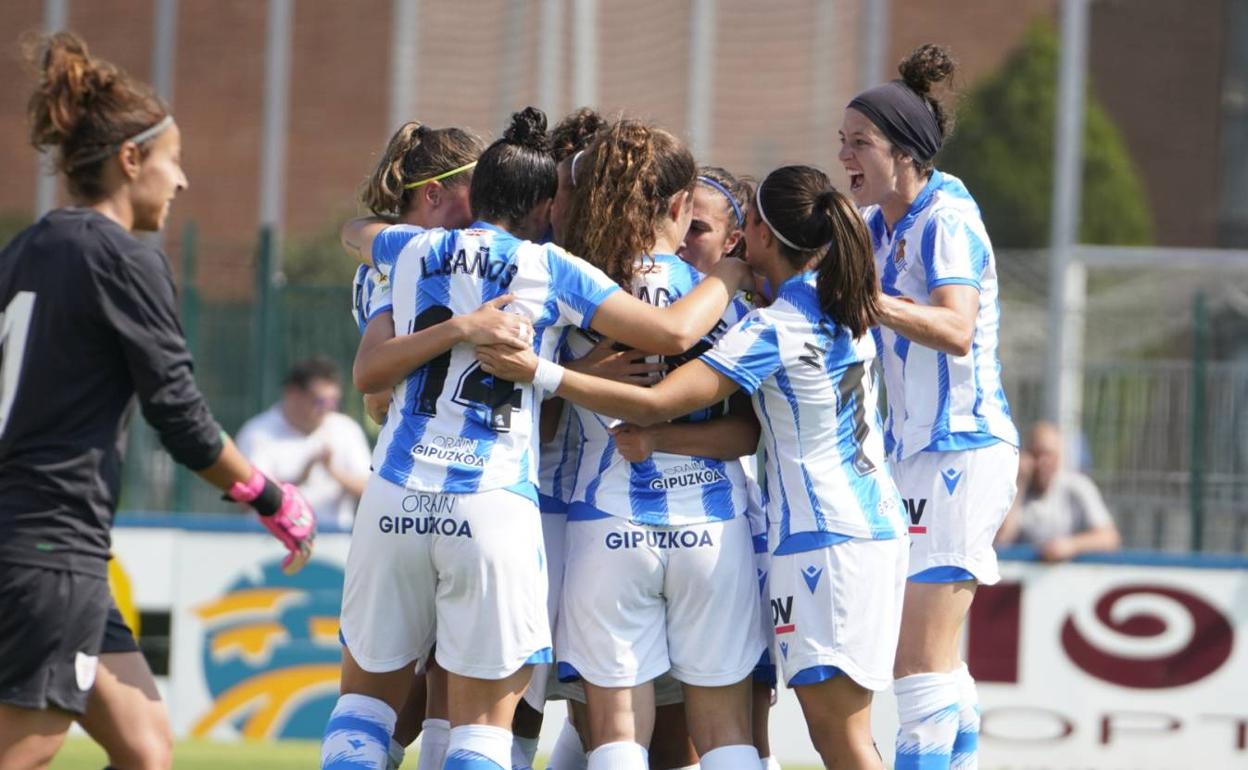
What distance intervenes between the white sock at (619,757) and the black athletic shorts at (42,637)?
1.34m

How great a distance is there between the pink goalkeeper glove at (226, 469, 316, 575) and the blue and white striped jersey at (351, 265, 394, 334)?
60cm

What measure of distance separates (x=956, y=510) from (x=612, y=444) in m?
1.08

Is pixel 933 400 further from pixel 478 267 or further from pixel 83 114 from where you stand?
pixel 83 114

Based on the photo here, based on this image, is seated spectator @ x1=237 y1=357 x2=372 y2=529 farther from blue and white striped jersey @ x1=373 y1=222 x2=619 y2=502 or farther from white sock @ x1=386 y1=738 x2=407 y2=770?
blue and white striped jersey @ x1=373 y1=222 x2=619 y2=502

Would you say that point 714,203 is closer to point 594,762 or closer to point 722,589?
point 722,589

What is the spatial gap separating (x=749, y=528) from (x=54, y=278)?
1.94m

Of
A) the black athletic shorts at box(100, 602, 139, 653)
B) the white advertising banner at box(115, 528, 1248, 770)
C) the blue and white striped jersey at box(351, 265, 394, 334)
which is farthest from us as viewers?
the white advertising banner at box(115, 528, 1248, 770)

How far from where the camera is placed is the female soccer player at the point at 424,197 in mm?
4824

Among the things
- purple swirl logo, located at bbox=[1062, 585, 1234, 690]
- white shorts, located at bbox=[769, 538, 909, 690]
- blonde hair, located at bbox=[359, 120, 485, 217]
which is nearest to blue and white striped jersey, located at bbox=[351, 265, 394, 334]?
blonde hair, located at bbox=[359, 120, 485, 217]

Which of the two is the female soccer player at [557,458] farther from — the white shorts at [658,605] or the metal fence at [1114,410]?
the metal fence at [1114,410]

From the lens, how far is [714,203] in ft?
16.4

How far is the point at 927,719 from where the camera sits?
4945mm

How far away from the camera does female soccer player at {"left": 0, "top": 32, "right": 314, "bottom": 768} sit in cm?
384

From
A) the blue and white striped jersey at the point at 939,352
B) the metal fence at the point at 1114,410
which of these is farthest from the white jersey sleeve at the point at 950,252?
the metal fence at the point at 1114,410
